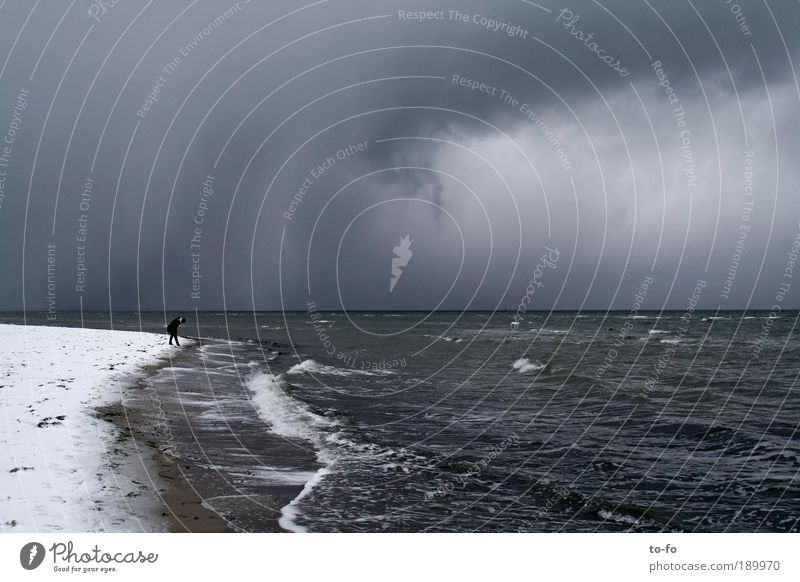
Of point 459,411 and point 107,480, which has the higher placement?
point 107,480

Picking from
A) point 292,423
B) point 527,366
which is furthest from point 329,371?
point 292,423

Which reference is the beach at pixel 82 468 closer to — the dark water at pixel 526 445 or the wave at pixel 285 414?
the dark water at pixel 526 445

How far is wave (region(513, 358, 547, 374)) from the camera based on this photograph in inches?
1151

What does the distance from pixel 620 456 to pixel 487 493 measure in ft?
14.5

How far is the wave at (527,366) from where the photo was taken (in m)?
29.2

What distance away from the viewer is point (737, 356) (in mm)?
36406

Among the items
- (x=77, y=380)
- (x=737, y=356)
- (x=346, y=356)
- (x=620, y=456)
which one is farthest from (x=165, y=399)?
(x=737, y=356)

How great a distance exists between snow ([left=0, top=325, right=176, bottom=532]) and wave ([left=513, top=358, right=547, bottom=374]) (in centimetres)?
2065

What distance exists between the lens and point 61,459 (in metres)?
7.86

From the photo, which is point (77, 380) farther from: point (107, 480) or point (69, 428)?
point (107, 480)
